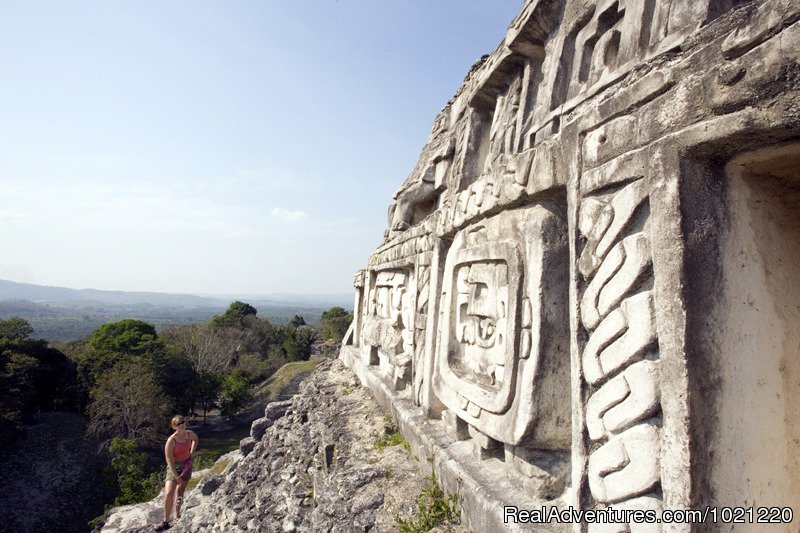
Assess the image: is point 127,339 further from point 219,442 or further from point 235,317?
point 235,317

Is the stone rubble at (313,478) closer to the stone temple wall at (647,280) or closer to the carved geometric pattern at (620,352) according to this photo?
the stone temple wall at (647,280)

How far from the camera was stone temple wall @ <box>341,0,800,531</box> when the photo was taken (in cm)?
140

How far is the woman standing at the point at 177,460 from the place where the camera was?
223 inches

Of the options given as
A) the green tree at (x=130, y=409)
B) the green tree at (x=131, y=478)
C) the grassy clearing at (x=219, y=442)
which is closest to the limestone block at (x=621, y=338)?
the green tree at (x=131, y=478)

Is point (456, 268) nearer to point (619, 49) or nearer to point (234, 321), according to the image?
point (619, 49)

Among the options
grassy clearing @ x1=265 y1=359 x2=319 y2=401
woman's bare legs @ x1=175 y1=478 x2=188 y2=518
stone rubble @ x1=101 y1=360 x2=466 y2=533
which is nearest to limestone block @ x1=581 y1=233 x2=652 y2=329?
stone rubble @ x1=101 y1=360 x2=466 y2=533

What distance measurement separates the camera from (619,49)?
91.8 inches

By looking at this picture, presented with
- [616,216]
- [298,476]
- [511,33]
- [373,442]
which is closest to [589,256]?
[616,216]

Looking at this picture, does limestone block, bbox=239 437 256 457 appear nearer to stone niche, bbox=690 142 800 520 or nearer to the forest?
the forest

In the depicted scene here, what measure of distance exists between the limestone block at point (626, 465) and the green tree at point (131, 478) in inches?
487

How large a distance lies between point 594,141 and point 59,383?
23678mm

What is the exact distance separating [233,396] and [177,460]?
48.5 ft

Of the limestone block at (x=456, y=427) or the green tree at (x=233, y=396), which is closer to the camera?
the limestone block at (x=456, y=427)

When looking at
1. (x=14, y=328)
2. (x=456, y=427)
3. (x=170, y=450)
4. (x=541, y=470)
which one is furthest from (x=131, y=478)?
(x=14, y=328)
